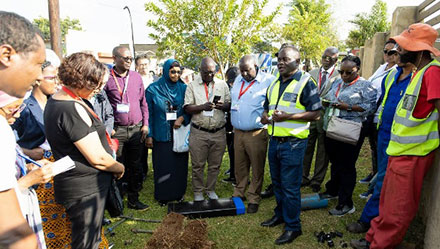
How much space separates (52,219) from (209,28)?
811 centimetres

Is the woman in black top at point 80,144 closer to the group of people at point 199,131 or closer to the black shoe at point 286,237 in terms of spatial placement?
the group of people at point 199,131

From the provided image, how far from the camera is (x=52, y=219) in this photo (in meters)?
2.55

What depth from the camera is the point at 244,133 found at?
411 centimetres

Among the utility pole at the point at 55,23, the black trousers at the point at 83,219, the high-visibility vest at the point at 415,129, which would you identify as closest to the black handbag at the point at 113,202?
the black trousers at the point at 83,219

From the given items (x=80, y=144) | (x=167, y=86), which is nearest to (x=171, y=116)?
(x=167, y=86)

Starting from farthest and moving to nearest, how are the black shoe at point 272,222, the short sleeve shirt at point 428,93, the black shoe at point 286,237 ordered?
the black shoe at point 272,222 → the black shoe at point 286,237 → the short sleeve shirt at point 428,93

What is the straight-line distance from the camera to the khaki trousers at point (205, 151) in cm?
426

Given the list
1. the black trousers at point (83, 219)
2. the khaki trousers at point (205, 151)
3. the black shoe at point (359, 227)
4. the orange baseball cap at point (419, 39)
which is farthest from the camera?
the khaki trousers at point (205, 151)

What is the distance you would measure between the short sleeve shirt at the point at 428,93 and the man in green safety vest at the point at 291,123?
37.9 inches

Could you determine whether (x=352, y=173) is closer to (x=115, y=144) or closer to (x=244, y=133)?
(x=244, y=133)

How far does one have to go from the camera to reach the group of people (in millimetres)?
1706

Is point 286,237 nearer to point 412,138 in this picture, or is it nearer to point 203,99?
point 412,138

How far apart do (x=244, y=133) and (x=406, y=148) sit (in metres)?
2.06

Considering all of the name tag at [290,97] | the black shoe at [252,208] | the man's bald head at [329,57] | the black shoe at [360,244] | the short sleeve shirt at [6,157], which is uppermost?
the man's bald head at [329,57]
